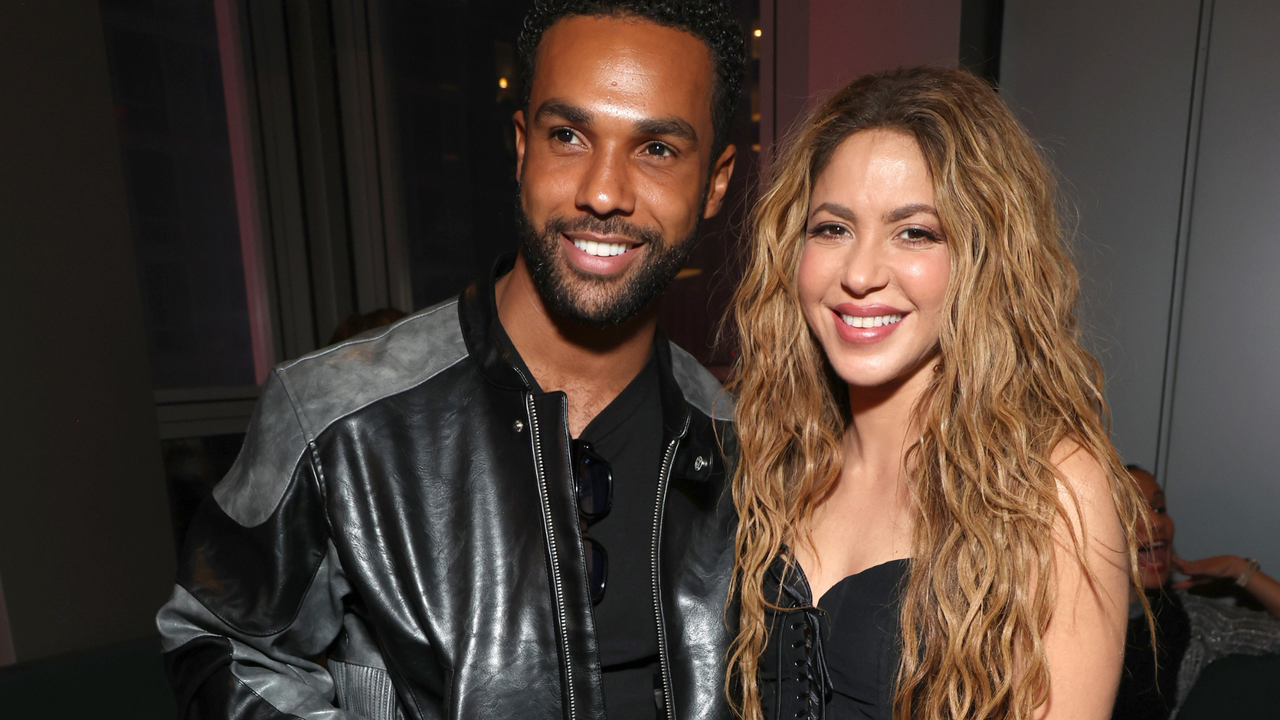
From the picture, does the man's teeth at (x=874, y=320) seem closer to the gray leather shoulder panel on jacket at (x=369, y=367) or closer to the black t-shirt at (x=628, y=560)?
the black t-shirt at (x=628, y=560)

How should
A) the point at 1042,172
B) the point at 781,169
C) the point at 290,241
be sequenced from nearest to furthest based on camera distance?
the point at 1042,172
the point at 781,169
the point at 290,241

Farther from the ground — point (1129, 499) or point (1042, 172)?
point (1042, 172)

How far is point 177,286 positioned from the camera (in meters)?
3.53

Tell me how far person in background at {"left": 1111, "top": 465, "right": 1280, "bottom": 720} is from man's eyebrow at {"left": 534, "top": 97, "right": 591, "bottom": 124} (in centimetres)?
188

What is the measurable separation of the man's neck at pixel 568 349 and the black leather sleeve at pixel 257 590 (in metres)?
0.42

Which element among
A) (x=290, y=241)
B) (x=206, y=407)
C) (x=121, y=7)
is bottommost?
(x=206, y=407)

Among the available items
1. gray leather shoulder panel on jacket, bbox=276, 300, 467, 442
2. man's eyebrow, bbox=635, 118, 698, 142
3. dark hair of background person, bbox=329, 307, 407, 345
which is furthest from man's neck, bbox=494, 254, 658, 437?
dark hair of background person, bbox=329, 307, 407, 345

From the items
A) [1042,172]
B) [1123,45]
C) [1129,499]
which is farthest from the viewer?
[1123,45]

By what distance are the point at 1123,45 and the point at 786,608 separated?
2345mm

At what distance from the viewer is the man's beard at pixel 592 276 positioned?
140 centimetres

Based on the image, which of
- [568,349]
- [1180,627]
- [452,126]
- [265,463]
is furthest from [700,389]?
[452,126]

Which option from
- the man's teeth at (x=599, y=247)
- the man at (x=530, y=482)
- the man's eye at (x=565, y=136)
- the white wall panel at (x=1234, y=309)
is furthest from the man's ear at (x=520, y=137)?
the white wall panel at (x=1234, y=309)

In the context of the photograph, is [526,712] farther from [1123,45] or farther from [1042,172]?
[1123,45]

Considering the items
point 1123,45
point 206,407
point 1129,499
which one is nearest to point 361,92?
point 206,407
